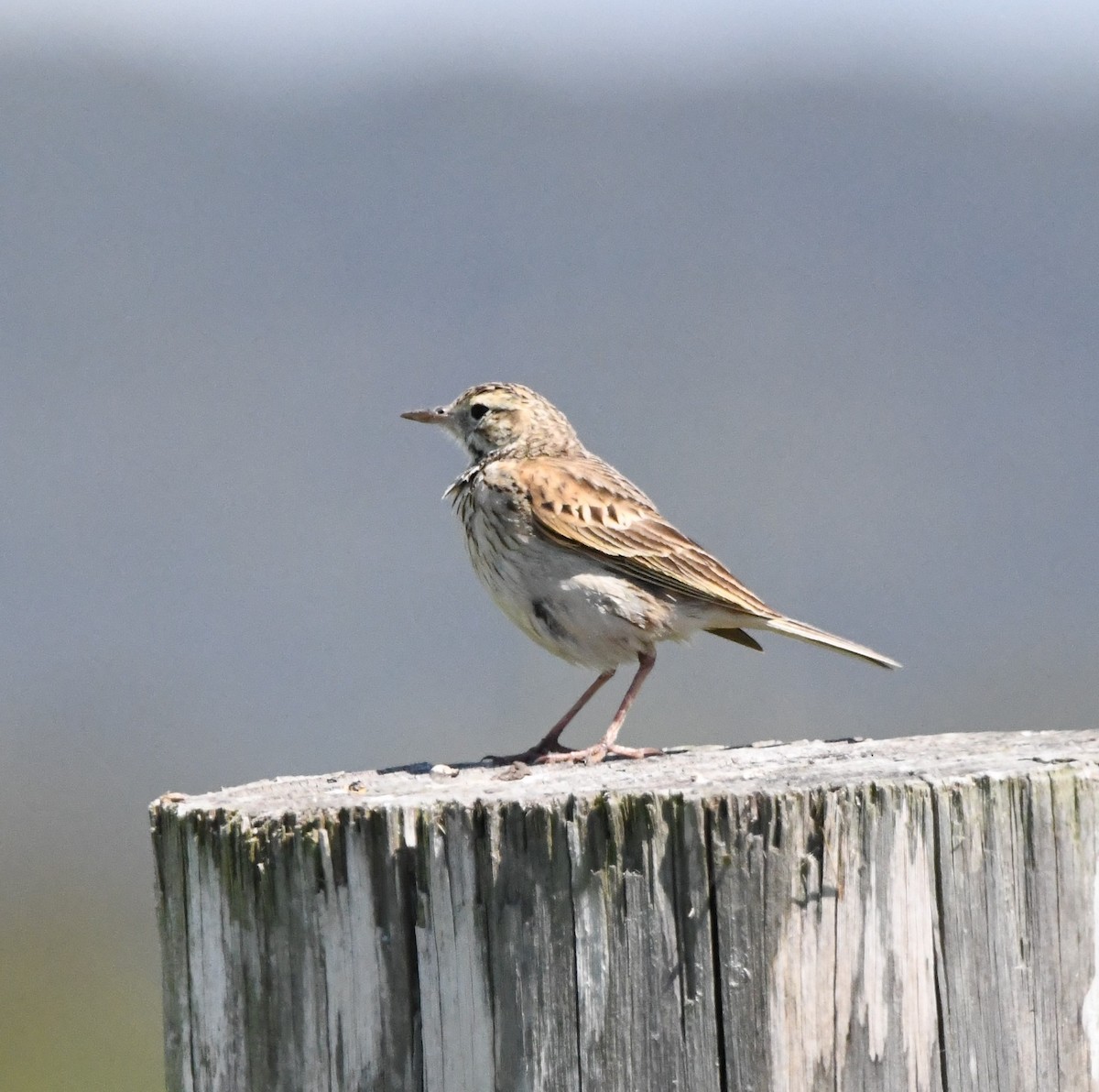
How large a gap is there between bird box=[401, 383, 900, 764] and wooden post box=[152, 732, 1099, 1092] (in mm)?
3109

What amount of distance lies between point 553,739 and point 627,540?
0.89 metres

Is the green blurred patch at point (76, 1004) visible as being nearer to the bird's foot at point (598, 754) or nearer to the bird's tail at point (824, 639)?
the bird's tail at point (824, 639)

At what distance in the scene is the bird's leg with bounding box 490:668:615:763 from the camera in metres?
7.33

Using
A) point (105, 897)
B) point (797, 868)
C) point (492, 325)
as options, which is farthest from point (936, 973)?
point (492, 325)

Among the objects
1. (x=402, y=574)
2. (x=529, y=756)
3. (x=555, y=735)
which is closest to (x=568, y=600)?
(x=555, y=735)

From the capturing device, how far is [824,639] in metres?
7.83

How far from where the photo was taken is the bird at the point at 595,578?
7.87 meters

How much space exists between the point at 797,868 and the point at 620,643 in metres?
3.68

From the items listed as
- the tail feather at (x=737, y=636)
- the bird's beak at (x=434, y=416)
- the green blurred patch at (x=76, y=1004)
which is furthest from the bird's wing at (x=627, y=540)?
the green blurred patch at (x=76, y=1004)

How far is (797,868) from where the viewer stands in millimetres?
4305

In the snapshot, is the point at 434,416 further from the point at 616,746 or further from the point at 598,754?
the point at 598,754

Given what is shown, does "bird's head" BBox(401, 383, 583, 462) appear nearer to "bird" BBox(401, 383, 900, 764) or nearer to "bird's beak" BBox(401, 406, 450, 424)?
"bird's beak" BBox(401, 406, 450, 424)

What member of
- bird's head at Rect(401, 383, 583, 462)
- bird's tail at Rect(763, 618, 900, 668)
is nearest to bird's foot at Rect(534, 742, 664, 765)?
bird's tail at Rect(763, 618, 900, 668)

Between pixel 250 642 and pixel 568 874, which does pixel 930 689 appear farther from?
pixel 568 874
